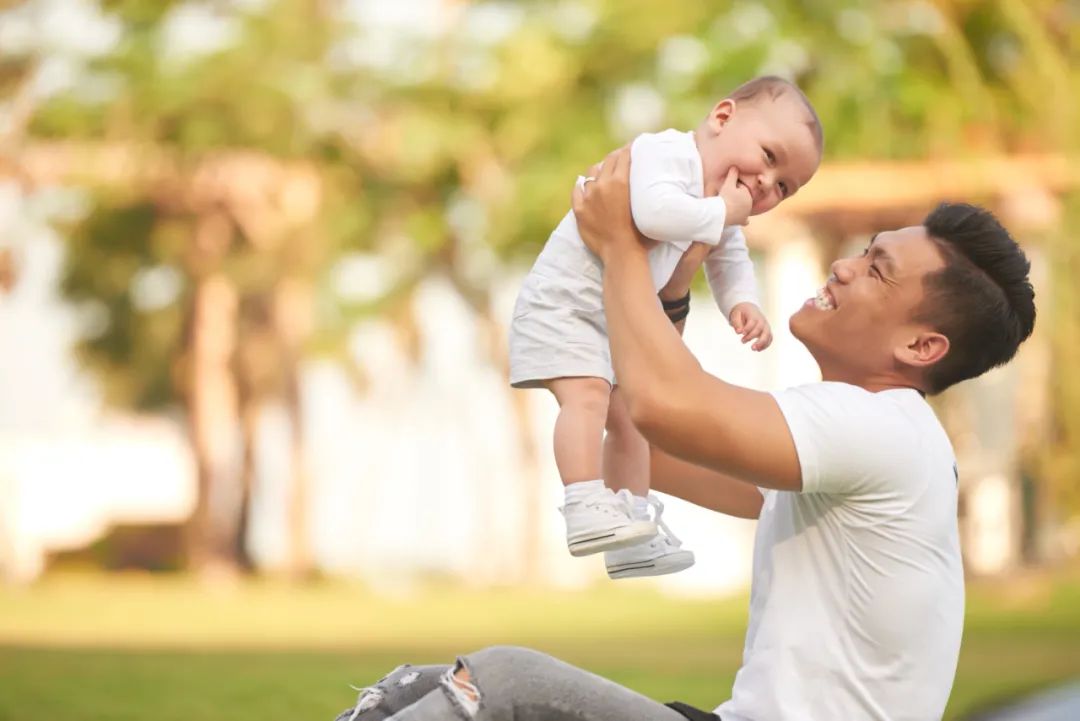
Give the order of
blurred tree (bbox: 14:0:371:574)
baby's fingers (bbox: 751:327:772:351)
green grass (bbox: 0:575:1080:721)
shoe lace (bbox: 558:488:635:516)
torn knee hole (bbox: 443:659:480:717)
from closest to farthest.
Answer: torn knee hole (bbox: 443:659:480:717), shoe lace (bbox: 558:488:635:516), baby's fingers (bbox: 751:327:772:351), green grass (bbox: 0:575:1080:721), blurred tree (bbox: 14:0:371:574)

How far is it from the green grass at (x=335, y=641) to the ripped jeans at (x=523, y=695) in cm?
486

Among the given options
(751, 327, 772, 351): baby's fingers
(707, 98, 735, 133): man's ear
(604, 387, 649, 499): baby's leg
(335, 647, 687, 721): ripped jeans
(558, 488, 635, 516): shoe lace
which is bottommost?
(335, 647, 687, 721): ripped jeans

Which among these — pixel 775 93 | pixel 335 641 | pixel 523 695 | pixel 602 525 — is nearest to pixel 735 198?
pixel 775 93

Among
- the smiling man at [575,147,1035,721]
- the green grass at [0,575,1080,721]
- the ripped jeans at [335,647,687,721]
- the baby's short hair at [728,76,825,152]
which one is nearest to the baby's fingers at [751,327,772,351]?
the baby's short hair at [728,76,825,152]

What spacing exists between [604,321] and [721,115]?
406mm

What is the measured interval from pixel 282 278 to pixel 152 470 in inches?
217

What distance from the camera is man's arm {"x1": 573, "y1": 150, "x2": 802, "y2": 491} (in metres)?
2.09

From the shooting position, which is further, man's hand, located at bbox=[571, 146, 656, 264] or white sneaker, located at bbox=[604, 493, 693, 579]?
white sneaker, located at bbox=[604, 493, 693, 579]

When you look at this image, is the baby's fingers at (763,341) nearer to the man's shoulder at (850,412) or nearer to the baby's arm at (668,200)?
the baby's arm at (668,200)

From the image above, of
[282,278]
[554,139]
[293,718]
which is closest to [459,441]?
[282,278]

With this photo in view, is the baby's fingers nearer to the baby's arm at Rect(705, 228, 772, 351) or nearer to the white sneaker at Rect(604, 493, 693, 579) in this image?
the baby's arm at Rect(705, 228, 772, 351)

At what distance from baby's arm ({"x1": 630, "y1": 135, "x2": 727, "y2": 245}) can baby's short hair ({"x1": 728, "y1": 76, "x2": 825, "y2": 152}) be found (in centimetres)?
20

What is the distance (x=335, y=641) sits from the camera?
1164cm

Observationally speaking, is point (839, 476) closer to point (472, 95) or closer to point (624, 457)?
point (624, 457)
